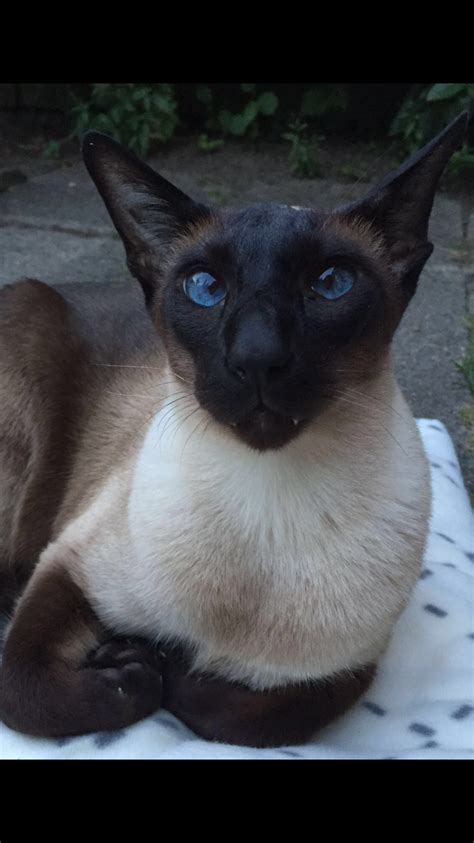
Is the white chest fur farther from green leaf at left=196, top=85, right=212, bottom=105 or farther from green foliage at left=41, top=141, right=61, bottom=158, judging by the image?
green leaf at left=196, top=85, right=212, bottom=105

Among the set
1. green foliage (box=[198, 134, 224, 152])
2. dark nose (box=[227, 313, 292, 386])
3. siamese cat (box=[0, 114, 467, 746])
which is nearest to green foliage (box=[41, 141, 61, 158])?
green foliage (box=[198, 134, 224, 152])

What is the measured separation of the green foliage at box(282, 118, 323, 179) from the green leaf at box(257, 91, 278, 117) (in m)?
0.14

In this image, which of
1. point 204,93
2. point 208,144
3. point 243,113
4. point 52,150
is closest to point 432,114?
point 243,113

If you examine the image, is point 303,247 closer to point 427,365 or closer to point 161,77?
point 161,77

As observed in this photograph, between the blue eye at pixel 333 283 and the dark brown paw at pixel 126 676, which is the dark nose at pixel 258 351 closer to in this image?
the blue eye at pixel 333 283

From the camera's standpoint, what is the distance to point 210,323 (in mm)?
1566

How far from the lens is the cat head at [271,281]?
1448 millimetres

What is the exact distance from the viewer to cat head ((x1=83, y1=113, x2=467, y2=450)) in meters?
1.45

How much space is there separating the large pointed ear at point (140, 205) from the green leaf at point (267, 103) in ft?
12.4

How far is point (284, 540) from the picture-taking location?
1675mm

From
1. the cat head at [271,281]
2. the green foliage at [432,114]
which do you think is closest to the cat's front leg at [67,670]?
the cat head at [271,281]

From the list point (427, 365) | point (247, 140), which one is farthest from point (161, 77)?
point (247, 140)

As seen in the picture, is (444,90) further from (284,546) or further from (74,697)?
(74,697)

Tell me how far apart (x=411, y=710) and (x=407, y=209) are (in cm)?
97
